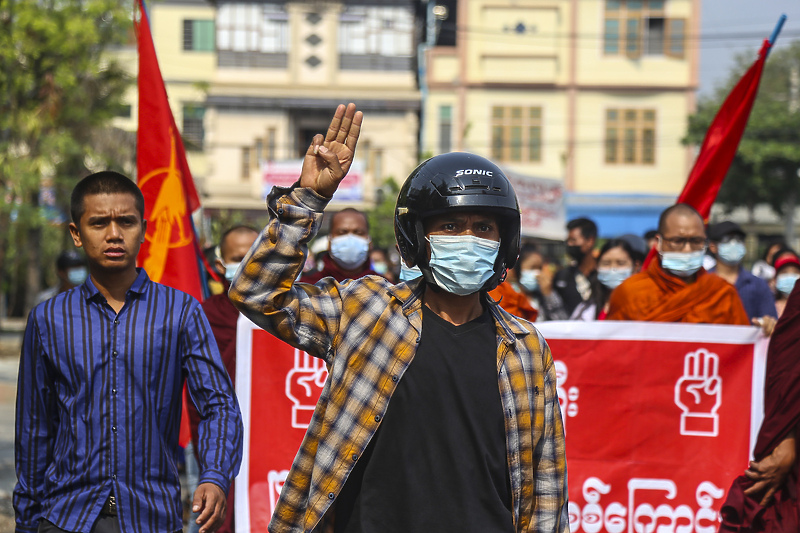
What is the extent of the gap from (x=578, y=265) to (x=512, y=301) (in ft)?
8.49

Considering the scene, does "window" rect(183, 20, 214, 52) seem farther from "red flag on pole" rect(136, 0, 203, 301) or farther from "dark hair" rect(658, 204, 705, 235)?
"dark hair" rect(658, 204, 705, 235)

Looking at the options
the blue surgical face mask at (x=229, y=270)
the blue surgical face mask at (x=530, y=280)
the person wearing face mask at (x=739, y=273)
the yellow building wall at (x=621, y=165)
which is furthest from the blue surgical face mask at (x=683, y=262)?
the yellow building wall at (x=621, y=165)

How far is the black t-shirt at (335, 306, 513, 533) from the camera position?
7.58 feet

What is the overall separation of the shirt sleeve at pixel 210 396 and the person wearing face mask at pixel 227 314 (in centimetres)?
182

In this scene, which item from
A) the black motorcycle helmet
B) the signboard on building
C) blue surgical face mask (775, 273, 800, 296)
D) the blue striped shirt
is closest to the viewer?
the black motorcycle helmet

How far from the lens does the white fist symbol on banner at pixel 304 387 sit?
486 centimetres

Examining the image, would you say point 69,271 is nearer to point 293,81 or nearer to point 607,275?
point 607,275

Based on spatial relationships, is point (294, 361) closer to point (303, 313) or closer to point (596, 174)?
point (303, 313)

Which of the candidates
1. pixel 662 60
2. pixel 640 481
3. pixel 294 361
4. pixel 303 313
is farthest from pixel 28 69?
pixel 662 60

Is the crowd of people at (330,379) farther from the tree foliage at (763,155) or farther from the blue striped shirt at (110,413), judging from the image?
the tree foliage at (763,155)

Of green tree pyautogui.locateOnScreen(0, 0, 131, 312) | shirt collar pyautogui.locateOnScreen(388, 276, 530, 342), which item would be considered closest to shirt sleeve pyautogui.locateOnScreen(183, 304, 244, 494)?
shirt collar pyautogui.locateOnScreen(388, 276, 530, 342)

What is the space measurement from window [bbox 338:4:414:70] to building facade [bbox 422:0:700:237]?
120cm

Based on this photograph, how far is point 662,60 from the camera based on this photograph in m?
32.7

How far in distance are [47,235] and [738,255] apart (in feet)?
79.4
